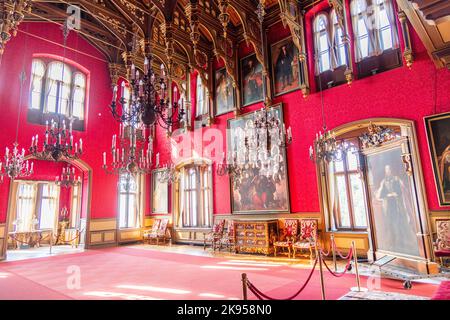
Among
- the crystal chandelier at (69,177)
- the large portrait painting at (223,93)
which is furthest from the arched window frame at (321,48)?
the crystal chandelier at (69,177)

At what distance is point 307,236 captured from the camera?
8.43m

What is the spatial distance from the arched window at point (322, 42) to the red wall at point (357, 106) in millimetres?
236

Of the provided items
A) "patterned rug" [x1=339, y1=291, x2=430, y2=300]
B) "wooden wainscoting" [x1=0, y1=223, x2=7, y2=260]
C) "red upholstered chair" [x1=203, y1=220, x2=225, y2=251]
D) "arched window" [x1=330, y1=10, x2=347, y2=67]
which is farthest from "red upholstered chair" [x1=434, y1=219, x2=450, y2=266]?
"wooden wainscoting" [x1=0, y1=223, x2=7, y2=260]

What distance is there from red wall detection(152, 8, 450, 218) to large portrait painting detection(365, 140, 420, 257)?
1.06 m

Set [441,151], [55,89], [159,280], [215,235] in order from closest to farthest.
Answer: [159,280] < [441,151] < [215,235] < [55,89]

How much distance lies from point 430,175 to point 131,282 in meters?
7.37

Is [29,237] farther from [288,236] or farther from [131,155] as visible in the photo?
[288,236]

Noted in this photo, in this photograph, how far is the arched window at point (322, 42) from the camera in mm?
9078

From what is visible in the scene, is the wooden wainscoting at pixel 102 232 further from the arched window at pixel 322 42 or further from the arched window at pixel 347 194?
the arched window at pixel 322 42

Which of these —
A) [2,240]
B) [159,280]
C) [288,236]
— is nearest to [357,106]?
[288,236]

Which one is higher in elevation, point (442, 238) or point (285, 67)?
point (285, 67)

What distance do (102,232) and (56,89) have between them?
21.2 ft
